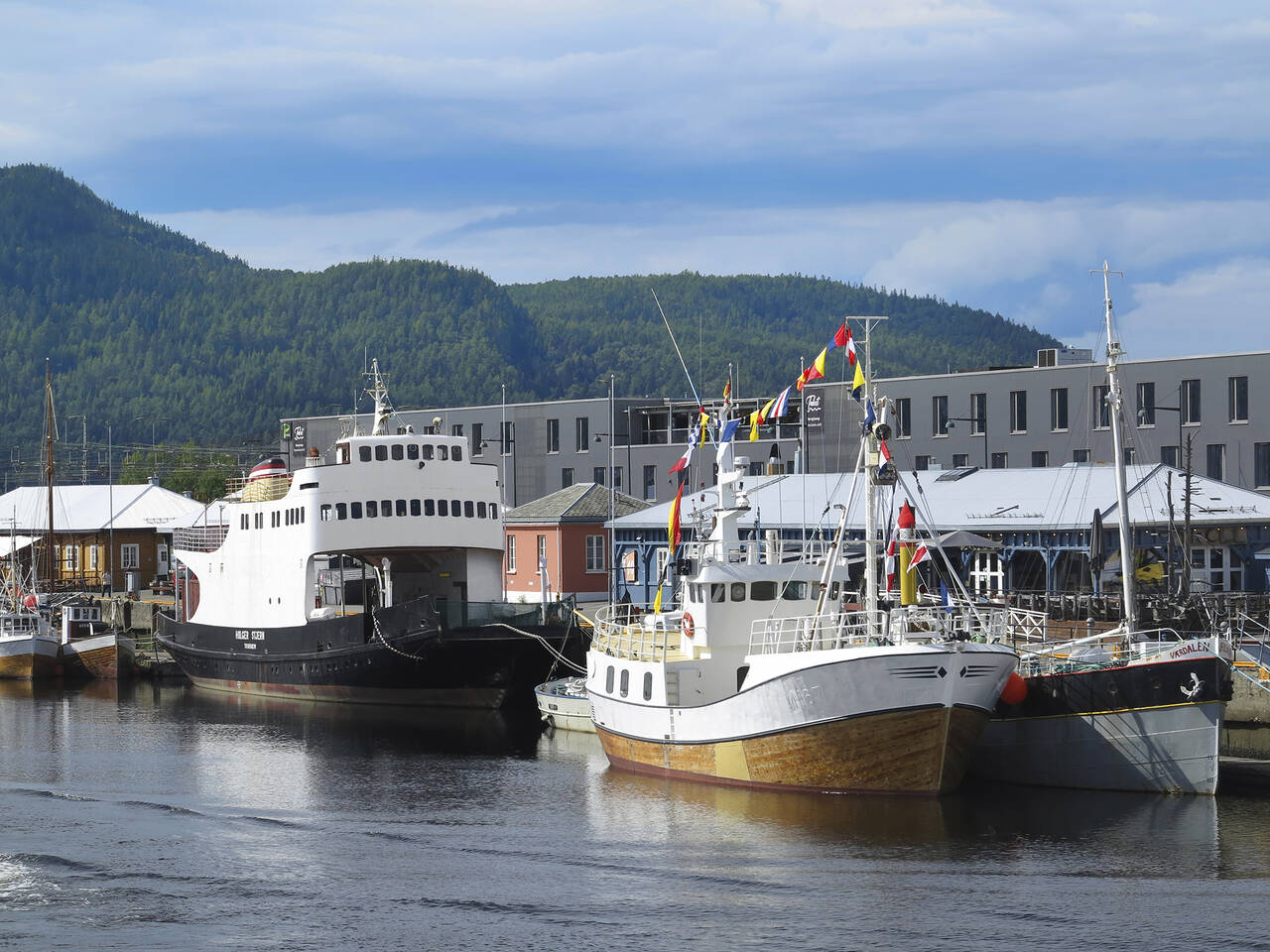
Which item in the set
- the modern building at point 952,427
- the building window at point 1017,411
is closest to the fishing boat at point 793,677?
the modern building at point 952,427

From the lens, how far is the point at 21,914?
74.9 feet

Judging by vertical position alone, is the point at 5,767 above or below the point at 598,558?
below

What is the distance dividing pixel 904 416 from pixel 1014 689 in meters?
49.8

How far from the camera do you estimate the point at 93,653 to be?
5734 cm

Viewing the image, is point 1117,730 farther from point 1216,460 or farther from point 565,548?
point 1216,460

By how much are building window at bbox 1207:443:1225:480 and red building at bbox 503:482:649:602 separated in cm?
2432

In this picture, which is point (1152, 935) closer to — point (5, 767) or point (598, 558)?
point (5, 767)

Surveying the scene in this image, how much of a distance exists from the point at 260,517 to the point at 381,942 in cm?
3093

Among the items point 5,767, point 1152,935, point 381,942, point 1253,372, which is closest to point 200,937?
point 381,942

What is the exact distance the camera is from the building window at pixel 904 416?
7788 cm

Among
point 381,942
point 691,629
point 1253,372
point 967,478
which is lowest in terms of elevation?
point 381,942

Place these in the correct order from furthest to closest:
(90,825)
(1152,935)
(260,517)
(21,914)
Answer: (260,517) → (90,825) → (21,914) → (1152,935)

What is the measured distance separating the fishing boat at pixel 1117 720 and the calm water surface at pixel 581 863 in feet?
1.88

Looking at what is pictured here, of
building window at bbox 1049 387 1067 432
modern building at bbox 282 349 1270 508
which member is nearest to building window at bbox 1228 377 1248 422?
modern building at bbox 282 349 1270 508
